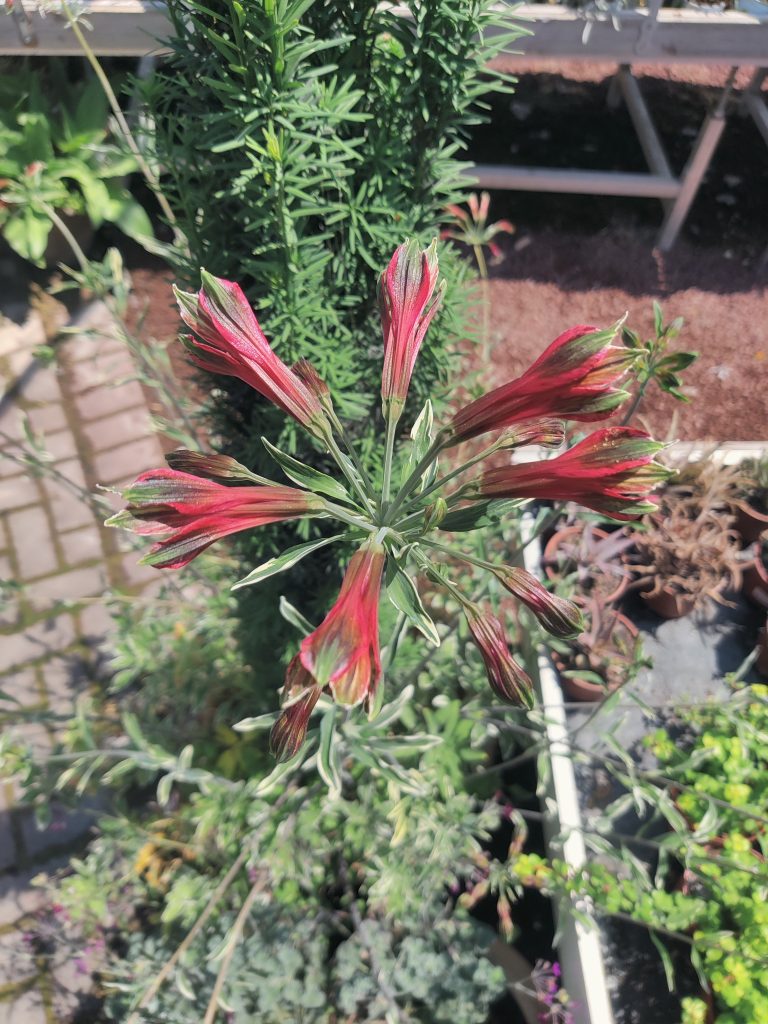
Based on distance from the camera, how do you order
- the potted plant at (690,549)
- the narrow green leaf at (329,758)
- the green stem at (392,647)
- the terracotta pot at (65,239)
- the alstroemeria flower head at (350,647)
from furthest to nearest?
the terracotta pot at (65,239), the potted plant at (690,549), the green stem at (392,647), the narrow green leaf at (329,758), the alstroemeria flower head at (350,647)

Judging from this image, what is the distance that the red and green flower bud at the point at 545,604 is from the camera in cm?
95

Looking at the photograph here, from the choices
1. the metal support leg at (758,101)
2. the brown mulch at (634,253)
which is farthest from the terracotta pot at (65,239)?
the metal support leg at (758,101)

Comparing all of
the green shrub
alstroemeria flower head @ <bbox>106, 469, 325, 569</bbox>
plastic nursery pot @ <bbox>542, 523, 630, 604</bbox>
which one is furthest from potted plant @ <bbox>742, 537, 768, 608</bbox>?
alstroemeria flower head @ <bbox>106, 469, 325, 569</bbox>

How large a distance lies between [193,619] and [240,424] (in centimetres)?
109

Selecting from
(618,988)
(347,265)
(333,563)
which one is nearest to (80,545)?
(333,563)

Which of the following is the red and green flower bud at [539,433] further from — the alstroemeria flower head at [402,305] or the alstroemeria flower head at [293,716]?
the alstroemeria flower head at [293,716]

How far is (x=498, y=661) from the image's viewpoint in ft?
3.17

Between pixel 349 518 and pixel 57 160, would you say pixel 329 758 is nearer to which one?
pixel 349 518

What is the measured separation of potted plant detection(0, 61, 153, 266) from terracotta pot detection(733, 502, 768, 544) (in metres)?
2.60

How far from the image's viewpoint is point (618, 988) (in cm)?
194

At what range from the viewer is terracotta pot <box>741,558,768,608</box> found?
2434 millimetres

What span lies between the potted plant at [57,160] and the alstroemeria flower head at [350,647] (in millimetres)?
2746

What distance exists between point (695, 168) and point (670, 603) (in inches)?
82.2

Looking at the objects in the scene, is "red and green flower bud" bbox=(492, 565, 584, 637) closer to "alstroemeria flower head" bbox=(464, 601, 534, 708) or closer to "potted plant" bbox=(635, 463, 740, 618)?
"alstroemeria flower head" bbox=(464, 601, 534, 708)
